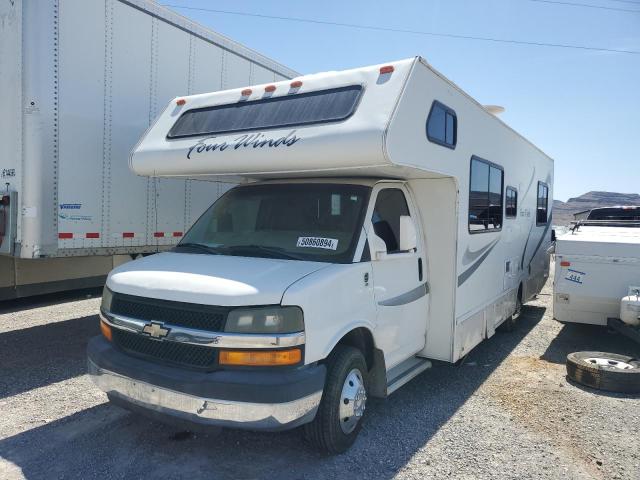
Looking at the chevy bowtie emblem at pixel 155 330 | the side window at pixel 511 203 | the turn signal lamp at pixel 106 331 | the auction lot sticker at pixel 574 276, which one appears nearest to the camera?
the chevy bowtie emblem at pixel 155 330

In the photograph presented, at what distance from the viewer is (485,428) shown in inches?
174

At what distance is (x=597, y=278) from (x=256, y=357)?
524 centimetres

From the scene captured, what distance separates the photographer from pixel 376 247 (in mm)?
4160

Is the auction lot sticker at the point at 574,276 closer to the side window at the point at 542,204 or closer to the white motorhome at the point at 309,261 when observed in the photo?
the white motorhome at the point at 309,261

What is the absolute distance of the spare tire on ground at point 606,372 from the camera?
526cm

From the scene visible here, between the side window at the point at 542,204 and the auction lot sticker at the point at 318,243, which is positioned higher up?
the side window at the point at 542,204

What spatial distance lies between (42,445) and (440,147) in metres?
4.06

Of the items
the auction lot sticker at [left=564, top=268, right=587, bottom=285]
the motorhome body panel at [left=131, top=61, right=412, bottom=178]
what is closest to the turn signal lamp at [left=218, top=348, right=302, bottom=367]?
the motorhome body panel at [left=131, top=61, right=412, bottom=178]

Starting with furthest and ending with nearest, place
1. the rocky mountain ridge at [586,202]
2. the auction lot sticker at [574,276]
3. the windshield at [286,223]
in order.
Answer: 1. the rocky mountain ridge at [586,202]
2. the auction lot sticker at [574,276]
3. the windshield at [286,223]

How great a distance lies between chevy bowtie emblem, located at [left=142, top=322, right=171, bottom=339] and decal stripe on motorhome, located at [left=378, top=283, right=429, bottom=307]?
168 centimetres

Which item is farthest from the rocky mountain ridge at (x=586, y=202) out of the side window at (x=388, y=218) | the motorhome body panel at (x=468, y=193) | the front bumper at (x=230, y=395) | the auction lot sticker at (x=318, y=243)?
the front bumper at (x=230, y=395)

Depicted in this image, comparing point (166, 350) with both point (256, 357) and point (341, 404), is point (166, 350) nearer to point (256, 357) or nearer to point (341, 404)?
point (256, 357)

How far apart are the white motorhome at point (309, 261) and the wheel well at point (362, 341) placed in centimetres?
2

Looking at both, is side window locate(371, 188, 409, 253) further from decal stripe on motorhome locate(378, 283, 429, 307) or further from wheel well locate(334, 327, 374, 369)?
wheel well locate(334, 327, 374, 369)
